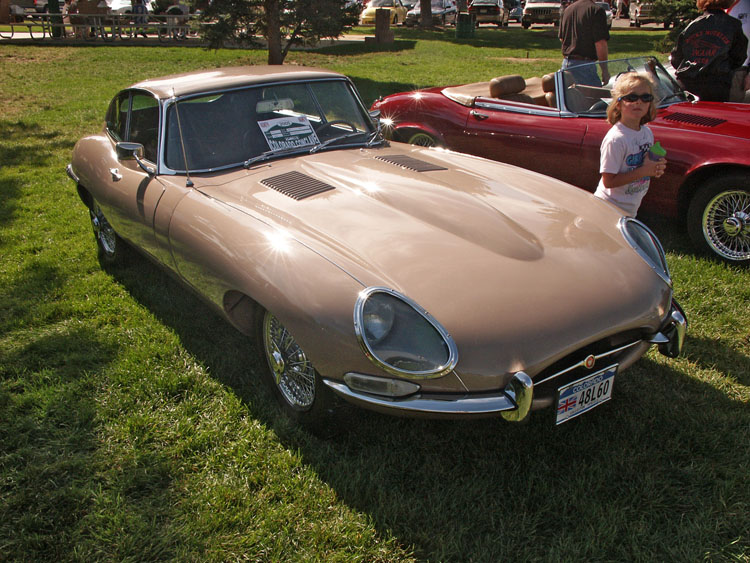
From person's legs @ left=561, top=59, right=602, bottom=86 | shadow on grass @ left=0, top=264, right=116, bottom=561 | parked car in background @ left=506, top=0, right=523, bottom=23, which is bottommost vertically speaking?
shadow on grass @ left=0, top=264, right=116, bottom=561

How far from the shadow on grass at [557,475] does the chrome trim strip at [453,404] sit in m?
0.44

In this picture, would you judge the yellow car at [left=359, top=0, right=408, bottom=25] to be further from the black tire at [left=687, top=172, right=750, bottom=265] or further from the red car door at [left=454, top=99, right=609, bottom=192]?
the black tire at [left=687, top=172, right=750, bottom=265]

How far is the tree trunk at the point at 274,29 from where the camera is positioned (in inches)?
515

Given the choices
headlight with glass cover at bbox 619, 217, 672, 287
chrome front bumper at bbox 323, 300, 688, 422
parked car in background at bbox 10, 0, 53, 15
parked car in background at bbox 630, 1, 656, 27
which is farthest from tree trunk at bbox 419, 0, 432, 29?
chrome front bumper at bbox 323, 300, 688, 422

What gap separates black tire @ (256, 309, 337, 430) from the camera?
8.43 ft

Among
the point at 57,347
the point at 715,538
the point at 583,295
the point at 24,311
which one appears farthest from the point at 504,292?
the point at 24,311

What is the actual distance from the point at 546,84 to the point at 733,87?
1.64 m

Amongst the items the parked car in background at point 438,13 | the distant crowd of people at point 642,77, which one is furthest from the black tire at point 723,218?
the parked car in background at point 438,13

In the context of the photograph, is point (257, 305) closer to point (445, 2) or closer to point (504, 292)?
point (504, 292)

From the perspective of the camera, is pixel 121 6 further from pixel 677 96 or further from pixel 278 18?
pixel 677 96

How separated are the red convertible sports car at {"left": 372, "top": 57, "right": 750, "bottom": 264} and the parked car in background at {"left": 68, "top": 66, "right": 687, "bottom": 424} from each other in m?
1.33

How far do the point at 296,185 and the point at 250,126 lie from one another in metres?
0.67

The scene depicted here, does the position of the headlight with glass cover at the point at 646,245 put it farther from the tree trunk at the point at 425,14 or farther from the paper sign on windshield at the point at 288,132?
the tree trunk at the point at 425,14

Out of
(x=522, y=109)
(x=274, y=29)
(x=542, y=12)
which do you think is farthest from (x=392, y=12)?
(x=522, y=109)
